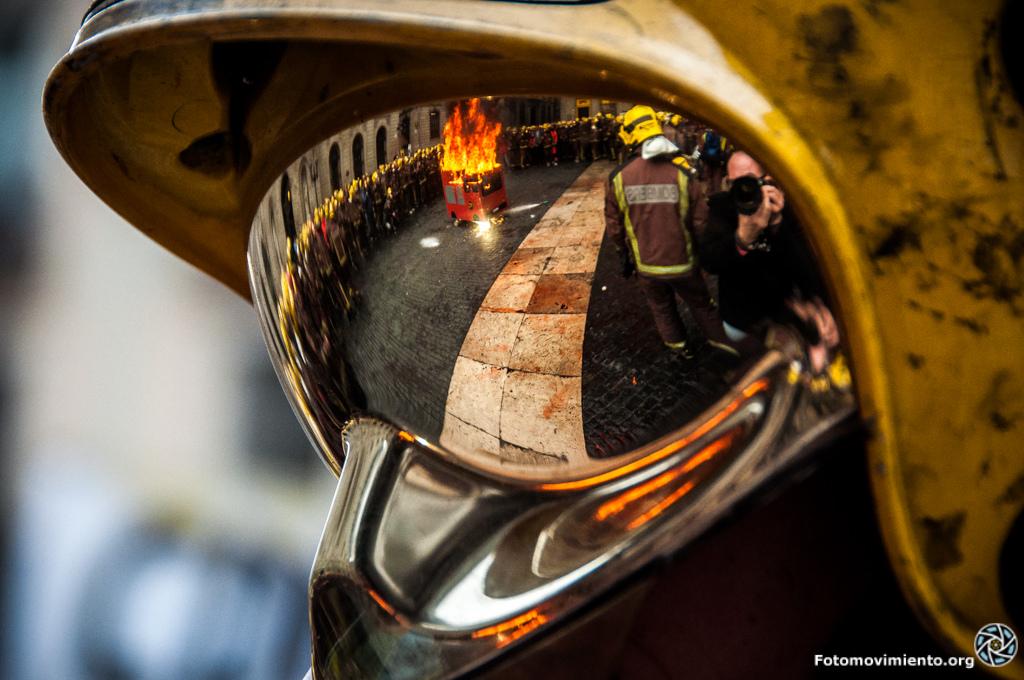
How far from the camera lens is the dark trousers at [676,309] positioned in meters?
0.41

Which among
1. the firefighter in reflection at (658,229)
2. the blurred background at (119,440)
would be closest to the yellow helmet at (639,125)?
the firefighter in reflection at (658,229)

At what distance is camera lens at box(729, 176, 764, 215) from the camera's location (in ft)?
1.26

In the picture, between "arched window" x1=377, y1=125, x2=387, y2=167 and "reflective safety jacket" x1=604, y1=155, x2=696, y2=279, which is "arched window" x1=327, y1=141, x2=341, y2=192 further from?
"reflective safety jacket" x1=604, y1=155, x2=696, y2=279

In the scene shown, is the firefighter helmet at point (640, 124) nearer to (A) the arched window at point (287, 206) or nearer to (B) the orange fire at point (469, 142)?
(B) the orange fire at point (469, 142)

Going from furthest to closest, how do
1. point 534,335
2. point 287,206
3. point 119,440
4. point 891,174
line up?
1. point 119,440
2. point 287,206
3. point 534,335
4. point 891,174

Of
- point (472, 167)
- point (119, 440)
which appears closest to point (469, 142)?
point (472, 167)

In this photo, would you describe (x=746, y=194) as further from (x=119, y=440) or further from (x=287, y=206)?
(x=119, y=440)

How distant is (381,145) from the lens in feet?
1.70

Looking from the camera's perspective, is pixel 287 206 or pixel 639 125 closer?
pixel 639 125

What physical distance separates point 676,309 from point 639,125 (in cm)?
11

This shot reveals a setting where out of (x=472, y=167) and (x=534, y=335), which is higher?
(x=472, y=167)

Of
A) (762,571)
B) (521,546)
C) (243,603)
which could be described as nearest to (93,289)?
(243,603)

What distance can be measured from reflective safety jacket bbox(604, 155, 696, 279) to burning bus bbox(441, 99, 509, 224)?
0.08m

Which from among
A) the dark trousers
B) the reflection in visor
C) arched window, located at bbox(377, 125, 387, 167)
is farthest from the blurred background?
the dark trousers
